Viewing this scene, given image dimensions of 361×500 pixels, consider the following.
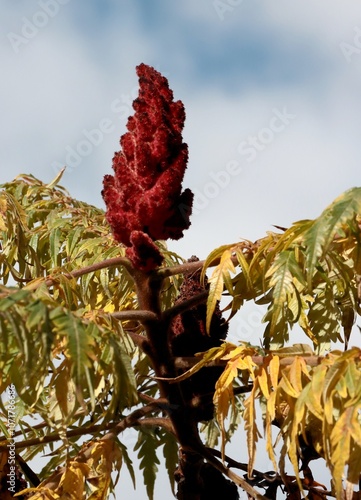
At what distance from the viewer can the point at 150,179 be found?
154 inches

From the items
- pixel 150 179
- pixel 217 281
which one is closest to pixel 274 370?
pixel 217 281

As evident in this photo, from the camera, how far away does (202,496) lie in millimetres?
4328

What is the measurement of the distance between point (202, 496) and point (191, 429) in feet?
1.46

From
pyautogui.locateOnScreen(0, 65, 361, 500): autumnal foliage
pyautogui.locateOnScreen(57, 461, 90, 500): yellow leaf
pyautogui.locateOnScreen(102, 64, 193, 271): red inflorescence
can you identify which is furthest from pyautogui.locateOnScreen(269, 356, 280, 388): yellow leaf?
pyautogui.locateOnScreen(57, 461, 90, 500): yellow leaf

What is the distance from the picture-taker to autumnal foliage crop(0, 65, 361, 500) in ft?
9.87

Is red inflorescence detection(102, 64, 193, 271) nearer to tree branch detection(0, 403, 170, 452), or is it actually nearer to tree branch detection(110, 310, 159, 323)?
tree branch detection(110, 310, 159, 323)

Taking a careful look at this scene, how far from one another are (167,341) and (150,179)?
679 millimetres

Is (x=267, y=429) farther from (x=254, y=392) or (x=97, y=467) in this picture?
(x=97, y=467)

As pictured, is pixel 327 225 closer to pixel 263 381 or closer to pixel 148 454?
pixel 263 381

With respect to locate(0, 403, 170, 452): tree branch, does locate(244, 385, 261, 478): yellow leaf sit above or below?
below

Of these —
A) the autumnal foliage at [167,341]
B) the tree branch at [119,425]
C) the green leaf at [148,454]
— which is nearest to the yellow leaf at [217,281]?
the autumnal foliage at [167,341]

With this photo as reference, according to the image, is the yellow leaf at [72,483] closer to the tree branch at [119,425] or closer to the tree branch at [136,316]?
the tree branch at [119,425]

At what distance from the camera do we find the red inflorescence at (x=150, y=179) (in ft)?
12.7

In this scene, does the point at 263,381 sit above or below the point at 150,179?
below
